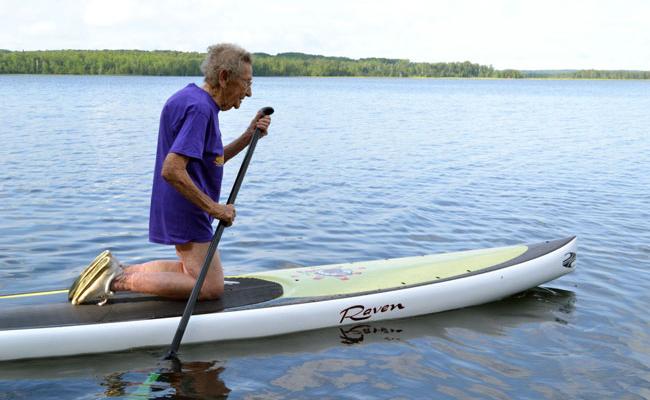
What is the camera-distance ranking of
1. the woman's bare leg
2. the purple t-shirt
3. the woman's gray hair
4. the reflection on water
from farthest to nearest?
the woman's bare leg
the reflection on water
the woman's gray hair
the purple t-shirt

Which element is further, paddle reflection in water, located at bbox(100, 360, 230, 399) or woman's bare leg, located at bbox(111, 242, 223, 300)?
woman's bare leg, located at bbox(111, 242, 223, 300)

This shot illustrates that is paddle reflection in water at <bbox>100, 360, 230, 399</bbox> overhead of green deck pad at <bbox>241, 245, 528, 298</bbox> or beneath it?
beneath

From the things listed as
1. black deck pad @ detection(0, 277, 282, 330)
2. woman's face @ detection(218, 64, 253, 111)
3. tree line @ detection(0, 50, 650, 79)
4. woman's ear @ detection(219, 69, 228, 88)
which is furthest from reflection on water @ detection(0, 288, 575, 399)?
tree line @ detection(0, 50, 650, 79)

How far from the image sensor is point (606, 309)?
7492 mm

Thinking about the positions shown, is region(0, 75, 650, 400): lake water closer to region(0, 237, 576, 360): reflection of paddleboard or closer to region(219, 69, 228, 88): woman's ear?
region(0, 237, 576, 360): reflection of paddleboard

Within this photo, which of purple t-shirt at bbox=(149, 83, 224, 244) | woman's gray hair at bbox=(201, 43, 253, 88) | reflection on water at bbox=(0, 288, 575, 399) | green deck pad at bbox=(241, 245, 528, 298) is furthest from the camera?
green deck pad at bbox=(241, 245, 528, 298)

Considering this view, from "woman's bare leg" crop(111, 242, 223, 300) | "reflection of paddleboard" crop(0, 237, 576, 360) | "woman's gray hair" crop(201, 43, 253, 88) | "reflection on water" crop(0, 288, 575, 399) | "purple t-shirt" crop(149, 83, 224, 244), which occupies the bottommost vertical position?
"reflection on water" crop(0, 288, 575, 399)

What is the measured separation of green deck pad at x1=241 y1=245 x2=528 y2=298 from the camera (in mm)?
6453

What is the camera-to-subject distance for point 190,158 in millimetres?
4996

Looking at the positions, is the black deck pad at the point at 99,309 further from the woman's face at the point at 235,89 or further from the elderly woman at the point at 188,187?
the woman's face at the point at 235,89

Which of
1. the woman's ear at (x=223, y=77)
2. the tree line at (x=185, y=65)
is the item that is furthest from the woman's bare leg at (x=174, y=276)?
the tree line at (x=185, y=65)

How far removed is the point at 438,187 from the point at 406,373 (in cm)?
962

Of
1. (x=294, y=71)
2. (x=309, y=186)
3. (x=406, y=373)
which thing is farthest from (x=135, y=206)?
(x=294, y=71)

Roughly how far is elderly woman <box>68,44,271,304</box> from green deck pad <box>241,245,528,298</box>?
935 millimetres
